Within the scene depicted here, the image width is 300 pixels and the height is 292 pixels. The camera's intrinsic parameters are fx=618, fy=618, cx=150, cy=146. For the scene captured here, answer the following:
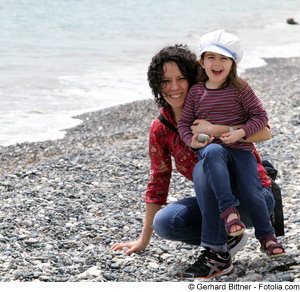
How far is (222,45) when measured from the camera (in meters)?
→ 4.26

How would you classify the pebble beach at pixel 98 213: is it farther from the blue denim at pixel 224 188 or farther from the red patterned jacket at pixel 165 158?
the red patterned jacket at pixel 165 158

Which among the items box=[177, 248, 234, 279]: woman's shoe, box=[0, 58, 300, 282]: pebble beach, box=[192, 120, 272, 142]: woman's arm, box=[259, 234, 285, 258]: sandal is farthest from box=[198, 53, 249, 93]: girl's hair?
box=[0, 58, 300, 282]: pebble beach

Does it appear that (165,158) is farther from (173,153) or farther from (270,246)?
(270,246)

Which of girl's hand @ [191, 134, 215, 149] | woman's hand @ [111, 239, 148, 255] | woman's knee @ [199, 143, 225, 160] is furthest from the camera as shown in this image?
woman's hand @ [111, 239, 148, 255]

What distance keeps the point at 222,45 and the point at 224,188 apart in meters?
1.00

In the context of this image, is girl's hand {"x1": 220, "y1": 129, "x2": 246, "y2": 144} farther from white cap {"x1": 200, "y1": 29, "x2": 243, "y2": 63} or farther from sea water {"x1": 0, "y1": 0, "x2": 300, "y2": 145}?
sea water {"x1": 0, "y1": 0, "x2": 300, "y2": 145}

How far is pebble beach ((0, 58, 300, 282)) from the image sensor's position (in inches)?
183

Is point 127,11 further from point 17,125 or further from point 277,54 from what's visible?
point 17,125

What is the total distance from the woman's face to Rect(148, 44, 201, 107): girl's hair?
0.03 metres

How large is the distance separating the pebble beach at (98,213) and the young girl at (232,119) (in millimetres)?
473

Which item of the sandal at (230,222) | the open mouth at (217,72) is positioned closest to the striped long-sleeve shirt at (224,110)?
the open mouth at (217,72)

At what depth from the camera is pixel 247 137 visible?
4238mm

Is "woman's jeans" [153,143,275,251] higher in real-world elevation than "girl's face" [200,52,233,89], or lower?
lower

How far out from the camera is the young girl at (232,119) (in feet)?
13.8
